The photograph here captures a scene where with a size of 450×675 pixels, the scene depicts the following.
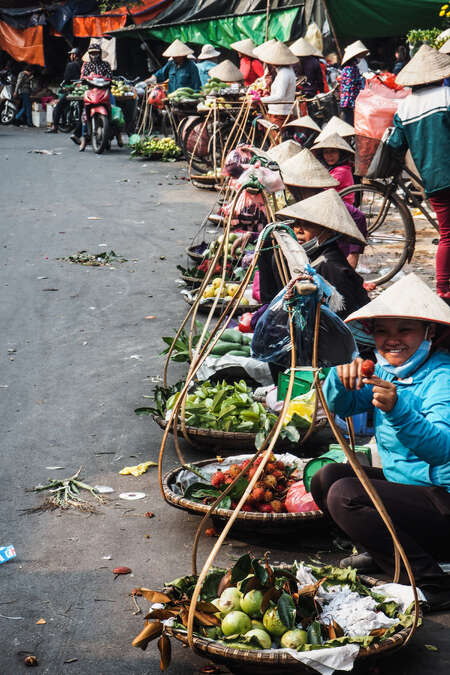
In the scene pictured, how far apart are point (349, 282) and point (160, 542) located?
163 centimetres

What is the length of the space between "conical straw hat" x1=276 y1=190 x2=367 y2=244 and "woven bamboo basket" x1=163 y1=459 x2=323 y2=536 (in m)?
1.54

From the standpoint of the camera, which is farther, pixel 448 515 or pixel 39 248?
pixel 39 248

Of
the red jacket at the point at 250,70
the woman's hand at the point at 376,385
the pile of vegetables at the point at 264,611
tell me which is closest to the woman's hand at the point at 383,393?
the woman's hand at the point at 376,385

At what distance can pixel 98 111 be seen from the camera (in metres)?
14.5

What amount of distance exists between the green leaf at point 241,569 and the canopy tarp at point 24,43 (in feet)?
76.7

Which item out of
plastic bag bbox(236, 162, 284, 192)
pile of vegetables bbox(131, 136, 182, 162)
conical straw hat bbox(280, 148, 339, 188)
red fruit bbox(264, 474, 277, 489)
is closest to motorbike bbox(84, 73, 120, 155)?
pile of vegetables bbox(131, 136, 182, 162)

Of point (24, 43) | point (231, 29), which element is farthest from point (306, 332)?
point (24, 43)

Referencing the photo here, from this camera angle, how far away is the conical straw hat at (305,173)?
506cm

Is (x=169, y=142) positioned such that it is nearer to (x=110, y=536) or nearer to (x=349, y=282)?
(x=349, y=282)

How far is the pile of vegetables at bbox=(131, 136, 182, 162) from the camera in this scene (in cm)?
1472

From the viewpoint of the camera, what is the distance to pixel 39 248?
850 centimetres

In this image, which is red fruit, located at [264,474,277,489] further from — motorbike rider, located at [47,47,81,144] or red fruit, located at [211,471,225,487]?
motorbike rider, located at [47,47,81,144]

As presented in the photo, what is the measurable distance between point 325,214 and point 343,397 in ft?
4.93

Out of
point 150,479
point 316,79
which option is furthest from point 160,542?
point 316,79
